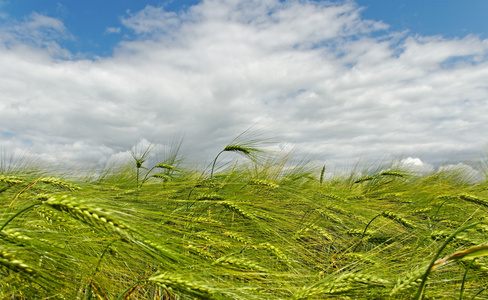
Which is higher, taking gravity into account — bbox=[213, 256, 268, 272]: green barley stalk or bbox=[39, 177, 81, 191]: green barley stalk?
bbox=[39, 177, 81, 191]: green barley stalk

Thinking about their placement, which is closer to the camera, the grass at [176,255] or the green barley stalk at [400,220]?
the grass at [176,255]

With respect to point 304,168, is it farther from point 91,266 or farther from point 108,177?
point 91,266

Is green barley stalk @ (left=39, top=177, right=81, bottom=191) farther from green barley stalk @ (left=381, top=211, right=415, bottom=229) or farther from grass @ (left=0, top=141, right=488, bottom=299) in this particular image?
green barley stalk @ (left=381, top=211, right=415, bottom=229)

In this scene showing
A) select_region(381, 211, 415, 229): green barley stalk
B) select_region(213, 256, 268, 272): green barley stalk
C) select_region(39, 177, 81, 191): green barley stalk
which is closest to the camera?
select_region(213, 256, 268, 272): green barley stalk

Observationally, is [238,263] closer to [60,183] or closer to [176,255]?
[176,255]

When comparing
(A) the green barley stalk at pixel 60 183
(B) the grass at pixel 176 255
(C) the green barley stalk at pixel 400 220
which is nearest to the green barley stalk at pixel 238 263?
(B) the grass at pixel 176 255

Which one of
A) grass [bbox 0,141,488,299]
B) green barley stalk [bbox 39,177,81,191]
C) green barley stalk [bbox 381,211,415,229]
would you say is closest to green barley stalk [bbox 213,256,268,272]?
grass [bbox 0,141,488,299]

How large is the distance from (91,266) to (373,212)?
7.71ft

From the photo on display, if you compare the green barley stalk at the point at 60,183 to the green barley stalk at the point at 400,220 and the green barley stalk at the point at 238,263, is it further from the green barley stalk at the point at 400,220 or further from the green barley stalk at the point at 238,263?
the green barley stalk at the point at 400,220

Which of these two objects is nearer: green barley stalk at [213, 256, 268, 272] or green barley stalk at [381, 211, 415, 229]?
green barley stalk at [213, 256, 268, 272]

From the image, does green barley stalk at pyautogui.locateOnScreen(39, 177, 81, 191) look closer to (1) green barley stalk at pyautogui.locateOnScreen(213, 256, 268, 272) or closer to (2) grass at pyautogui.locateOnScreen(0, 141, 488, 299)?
(2) grass at pyautogui.locateOnScreen(0, 141, 488, 299)

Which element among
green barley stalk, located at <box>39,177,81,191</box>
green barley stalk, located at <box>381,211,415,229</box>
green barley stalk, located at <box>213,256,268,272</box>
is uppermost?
green barley stalk, located at <box>39,177,81,191</box>

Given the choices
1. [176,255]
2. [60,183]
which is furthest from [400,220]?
[60,183]

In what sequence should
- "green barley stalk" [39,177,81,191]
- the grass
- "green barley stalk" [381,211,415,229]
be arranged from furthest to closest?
"green barley stalk" [381,211,415,229], "green barley stalk" [39,177,81,191], the grass
